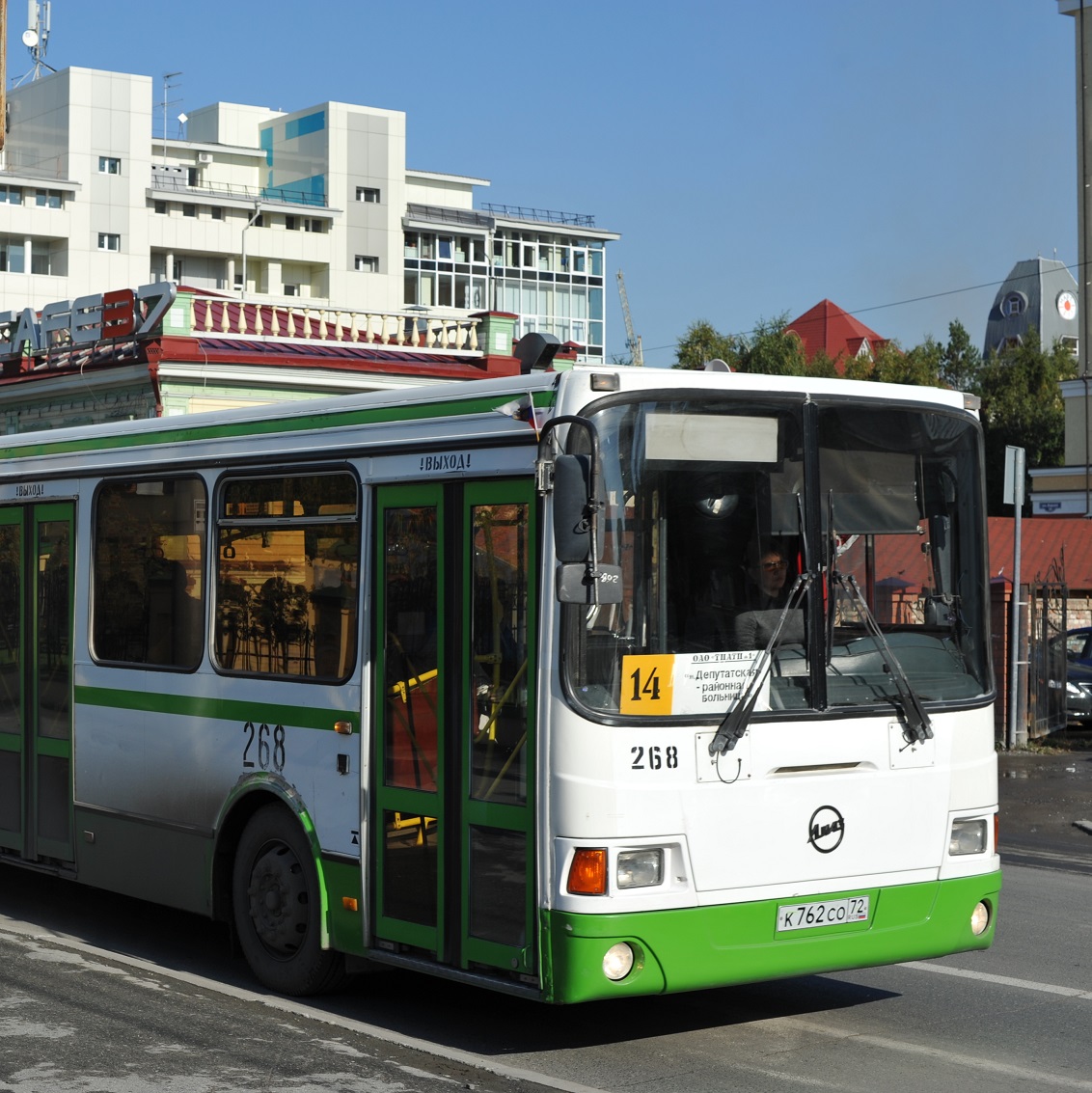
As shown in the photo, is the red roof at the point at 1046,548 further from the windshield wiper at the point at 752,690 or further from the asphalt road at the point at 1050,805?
the windshield wiper at the point at 752,690

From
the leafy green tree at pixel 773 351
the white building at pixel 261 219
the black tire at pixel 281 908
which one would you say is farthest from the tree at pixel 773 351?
the black tire at pixel 281 908

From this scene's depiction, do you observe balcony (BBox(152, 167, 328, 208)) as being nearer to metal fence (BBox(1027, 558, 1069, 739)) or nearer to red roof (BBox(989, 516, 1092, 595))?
red roof (BBox(989, 516, 1092, 595))

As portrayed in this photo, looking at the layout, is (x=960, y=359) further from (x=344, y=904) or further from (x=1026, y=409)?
(x=344, y=904)

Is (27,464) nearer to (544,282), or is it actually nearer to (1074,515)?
(1074,515)

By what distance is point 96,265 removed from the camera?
3597 inches

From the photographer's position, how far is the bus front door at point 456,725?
263 inches

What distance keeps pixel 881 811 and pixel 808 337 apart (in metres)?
113

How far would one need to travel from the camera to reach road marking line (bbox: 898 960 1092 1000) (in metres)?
8.06

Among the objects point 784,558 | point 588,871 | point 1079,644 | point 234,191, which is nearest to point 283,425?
point 784,558

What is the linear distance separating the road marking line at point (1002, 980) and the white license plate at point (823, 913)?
1.11 metres

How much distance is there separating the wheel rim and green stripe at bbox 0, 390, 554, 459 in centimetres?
198

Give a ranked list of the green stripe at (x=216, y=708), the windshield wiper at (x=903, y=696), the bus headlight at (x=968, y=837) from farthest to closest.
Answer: the green stripe at (x=216, y=708)
the bus headlight at (x=968, y=837)
the windshield wiper at (x=903, y=696)

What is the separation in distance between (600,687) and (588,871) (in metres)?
0.68

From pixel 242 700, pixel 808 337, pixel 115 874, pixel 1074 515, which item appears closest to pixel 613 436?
pixel 242 700
